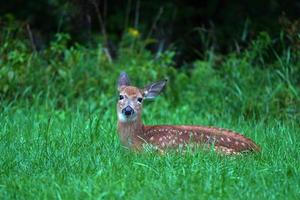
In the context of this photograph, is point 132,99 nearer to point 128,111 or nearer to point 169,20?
point 128,111

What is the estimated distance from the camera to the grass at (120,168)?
6.22 m

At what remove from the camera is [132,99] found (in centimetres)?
881

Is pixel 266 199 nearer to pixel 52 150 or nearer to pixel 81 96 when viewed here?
pixel 52 150

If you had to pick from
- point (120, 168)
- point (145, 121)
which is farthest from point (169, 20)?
point (120, 168)

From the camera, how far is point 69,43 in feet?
45.9

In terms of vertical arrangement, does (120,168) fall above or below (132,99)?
below

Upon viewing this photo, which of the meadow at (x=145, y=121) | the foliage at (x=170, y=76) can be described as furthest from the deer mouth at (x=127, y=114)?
the foliage at (x=170, y=76)

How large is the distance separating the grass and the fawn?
18cm

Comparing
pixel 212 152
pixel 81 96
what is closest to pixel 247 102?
pixel 81 96

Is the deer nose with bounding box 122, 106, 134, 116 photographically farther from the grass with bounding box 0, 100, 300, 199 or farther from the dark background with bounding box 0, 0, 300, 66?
the dark background with bounding box 0, 0, 300, 66

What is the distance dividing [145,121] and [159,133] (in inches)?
77.1

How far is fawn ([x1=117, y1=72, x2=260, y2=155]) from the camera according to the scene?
25.7 feet

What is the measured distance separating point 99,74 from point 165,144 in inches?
153

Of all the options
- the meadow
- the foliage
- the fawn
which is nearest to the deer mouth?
the fawn
